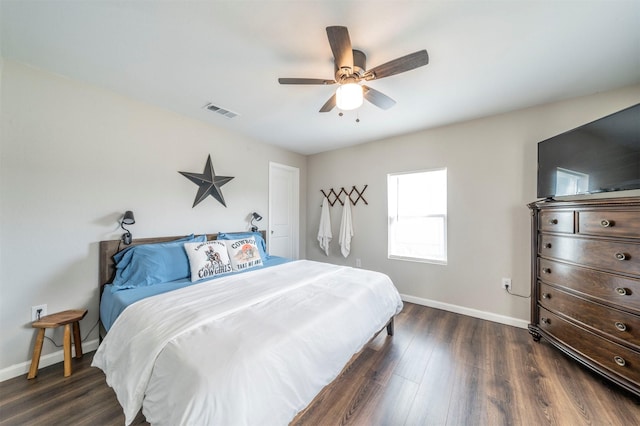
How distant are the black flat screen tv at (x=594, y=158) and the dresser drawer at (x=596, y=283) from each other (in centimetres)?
64

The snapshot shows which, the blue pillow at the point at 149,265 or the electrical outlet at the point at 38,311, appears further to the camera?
the blue pillow at the point at 149,265

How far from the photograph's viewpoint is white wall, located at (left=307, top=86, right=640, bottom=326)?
2.54 m

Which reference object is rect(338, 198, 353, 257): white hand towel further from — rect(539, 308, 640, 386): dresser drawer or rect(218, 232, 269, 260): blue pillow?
rect(539, 308, 640, 386): dresser drawer

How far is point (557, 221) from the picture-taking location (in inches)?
81.0

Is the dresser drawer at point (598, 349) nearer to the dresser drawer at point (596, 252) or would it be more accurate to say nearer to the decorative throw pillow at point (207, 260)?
the dresser drawer at point (596, 252)

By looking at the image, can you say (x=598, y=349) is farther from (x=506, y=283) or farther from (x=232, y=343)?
(x=232, y=343)

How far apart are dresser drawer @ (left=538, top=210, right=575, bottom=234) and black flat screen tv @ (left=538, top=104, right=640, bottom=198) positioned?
7.6 inches

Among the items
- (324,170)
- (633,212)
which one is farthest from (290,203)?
(633,212)

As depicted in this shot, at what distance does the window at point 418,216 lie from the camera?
3.23 meters

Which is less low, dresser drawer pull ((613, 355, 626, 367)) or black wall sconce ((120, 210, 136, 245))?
black wall sconce ((120, 210, 136, 245))

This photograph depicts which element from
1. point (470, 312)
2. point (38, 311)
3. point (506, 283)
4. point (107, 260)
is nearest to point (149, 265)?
point (107, 260)

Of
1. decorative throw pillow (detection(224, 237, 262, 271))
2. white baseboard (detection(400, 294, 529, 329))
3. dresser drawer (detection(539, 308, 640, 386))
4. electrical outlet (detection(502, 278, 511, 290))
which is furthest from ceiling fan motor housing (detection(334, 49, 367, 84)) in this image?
white baseboard (detection(400, 294, 529, 329))

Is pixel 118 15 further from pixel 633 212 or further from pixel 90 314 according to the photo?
pixel 633 212

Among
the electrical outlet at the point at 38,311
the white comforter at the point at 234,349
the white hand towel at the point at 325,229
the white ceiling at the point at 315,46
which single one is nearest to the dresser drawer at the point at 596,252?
the white ceiling at the point at 315,46
